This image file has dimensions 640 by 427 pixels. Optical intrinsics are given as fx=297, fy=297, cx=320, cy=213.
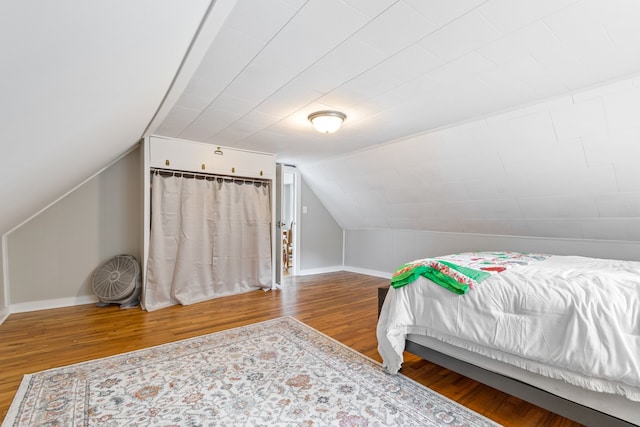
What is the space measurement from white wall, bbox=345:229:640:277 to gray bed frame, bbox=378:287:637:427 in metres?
2.54

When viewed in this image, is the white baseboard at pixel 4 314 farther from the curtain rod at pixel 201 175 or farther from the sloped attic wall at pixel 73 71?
the curtain rod at pixel 201 175

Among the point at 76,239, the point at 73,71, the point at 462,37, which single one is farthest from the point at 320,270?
the point at 73,71

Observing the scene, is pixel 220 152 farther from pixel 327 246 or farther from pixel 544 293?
pixel 544 293

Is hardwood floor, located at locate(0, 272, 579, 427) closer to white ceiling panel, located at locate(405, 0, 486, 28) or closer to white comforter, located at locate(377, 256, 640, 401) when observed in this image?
white comforter, located at locate(377, 256, 640, 401)

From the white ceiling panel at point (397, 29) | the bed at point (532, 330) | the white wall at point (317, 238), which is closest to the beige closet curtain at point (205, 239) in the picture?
the white wall at point (317, 238)

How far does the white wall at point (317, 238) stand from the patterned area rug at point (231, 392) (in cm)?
318

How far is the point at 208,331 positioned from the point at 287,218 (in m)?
4.30

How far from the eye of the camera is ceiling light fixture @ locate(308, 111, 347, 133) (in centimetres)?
280

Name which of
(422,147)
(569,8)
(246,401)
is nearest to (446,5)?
(569,8)

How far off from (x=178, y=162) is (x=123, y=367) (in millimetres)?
2452

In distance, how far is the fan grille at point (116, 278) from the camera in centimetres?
350

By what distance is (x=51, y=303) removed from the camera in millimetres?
3504

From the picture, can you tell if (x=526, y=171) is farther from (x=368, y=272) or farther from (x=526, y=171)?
(x=368, y=272)

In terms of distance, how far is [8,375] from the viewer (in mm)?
2051
